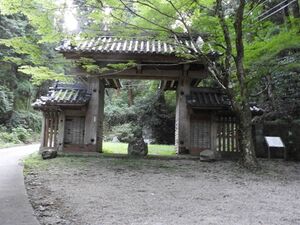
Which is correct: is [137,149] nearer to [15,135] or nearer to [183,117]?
[183,117]

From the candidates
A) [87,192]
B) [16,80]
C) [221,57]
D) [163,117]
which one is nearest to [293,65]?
[221,57]

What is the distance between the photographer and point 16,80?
926 inches

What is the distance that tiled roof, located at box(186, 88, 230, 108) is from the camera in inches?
436

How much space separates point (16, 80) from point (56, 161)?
51.7ft

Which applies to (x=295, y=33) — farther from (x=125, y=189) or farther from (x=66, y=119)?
(x=66, y=119)

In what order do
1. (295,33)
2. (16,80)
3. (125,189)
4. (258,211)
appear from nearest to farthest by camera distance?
(258,211) → (125,189) → (295,33) → (16,80)

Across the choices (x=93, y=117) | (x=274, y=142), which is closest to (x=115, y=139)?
(x=93, y=117)

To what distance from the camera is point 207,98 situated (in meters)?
11.6

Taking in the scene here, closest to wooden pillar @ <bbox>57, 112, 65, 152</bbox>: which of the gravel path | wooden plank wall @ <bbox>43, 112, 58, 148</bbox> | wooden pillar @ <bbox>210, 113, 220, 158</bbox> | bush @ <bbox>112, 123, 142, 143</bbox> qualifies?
wooden plank wall @ <bbox>43, 112, 58, 148</bbox>

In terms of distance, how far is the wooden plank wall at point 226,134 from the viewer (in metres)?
11.7

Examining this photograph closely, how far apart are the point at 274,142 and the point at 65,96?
7665 mm

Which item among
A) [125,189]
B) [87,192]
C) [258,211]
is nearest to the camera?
[258,211]

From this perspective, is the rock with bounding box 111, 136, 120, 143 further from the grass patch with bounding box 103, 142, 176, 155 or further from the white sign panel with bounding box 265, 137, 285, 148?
the white sign panel with bounding box 265, 137, 285, 148

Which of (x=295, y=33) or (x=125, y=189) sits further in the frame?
(x=295, y=33)
